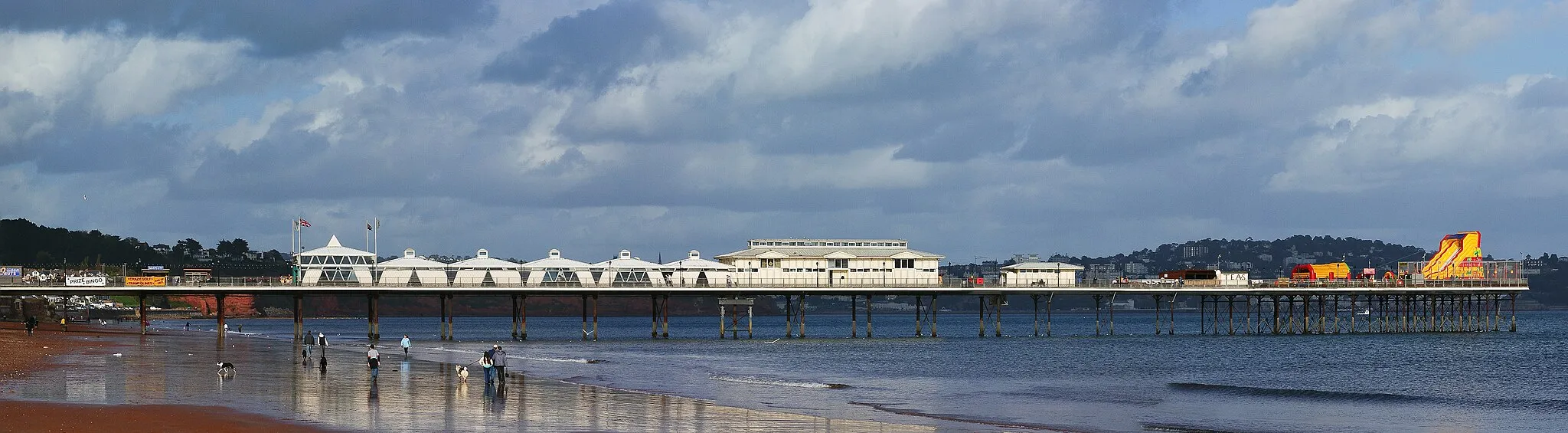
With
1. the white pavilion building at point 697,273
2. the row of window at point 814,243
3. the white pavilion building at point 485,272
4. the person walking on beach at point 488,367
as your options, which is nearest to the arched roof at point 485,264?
the white pavilion building at point 485,272

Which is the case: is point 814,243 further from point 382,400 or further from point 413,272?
point 382,400

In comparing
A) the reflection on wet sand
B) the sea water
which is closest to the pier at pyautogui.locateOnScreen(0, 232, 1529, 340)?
the sea water

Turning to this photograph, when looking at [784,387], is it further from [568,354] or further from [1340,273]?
[1340,273]

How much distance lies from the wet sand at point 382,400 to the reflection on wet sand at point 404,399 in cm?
4

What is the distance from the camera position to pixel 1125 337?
99312 mm

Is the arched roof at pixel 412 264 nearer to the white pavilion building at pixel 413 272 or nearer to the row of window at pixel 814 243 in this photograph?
the white pavilion building at pixel 413 272

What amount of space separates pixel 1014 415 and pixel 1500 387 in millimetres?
26085

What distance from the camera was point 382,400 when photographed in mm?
37250

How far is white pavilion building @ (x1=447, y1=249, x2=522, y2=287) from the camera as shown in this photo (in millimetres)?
83250

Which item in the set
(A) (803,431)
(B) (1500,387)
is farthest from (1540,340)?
(A) (803,431)

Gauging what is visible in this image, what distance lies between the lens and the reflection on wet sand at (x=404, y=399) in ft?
107

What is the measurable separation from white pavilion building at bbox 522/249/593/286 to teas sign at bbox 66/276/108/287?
22.9 meters

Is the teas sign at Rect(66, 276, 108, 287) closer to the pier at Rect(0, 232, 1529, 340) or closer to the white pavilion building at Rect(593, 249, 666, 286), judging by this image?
the pier at Rect(0, 232, 1529, 340)

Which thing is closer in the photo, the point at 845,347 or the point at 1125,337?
the point at 845,347
